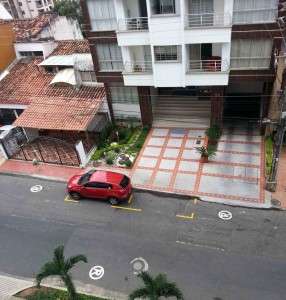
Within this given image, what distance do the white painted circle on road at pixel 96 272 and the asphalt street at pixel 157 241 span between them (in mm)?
210

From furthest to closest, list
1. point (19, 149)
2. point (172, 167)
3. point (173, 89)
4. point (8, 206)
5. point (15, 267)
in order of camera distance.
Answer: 1. point (173, 89)
2. point (19, 149)
3. point (172, 167)
4. point (8, 206)
5. point (15, 267)

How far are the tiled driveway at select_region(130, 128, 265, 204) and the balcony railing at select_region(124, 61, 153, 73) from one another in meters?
5.40

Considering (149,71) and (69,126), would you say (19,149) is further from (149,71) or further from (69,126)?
(149,71)

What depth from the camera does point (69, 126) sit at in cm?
2395

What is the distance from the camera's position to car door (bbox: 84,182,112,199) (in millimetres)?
19156

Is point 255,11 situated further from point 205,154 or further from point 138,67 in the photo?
point 205,154

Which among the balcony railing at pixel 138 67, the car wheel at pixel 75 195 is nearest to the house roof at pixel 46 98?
the balcony railing at pixel 138 67

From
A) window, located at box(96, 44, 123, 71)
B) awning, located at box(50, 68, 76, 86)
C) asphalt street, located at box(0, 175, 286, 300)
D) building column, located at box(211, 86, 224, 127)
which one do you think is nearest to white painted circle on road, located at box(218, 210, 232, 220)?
asphalt street, located at box(0, 175, 286, 300)

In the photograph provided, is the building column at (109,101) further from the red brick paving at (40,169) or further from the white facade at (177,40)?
the red brick paving at (40,169)

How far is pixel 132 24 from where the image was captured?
2216 cm

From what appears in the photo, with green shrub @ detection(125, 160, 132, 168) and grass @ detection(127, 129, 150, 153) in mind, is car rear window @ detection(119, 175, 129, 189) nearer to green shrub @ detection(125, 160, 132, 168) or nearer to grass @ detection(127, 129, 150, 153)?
green shrub @ detection(125, 160, 132, 168)

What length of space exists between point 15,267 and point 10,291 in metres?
1.49

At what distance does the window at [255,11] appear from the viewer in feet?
63.4

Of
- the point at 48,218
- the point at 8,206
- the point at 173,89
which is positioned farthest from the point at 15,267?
the point at 173,89
